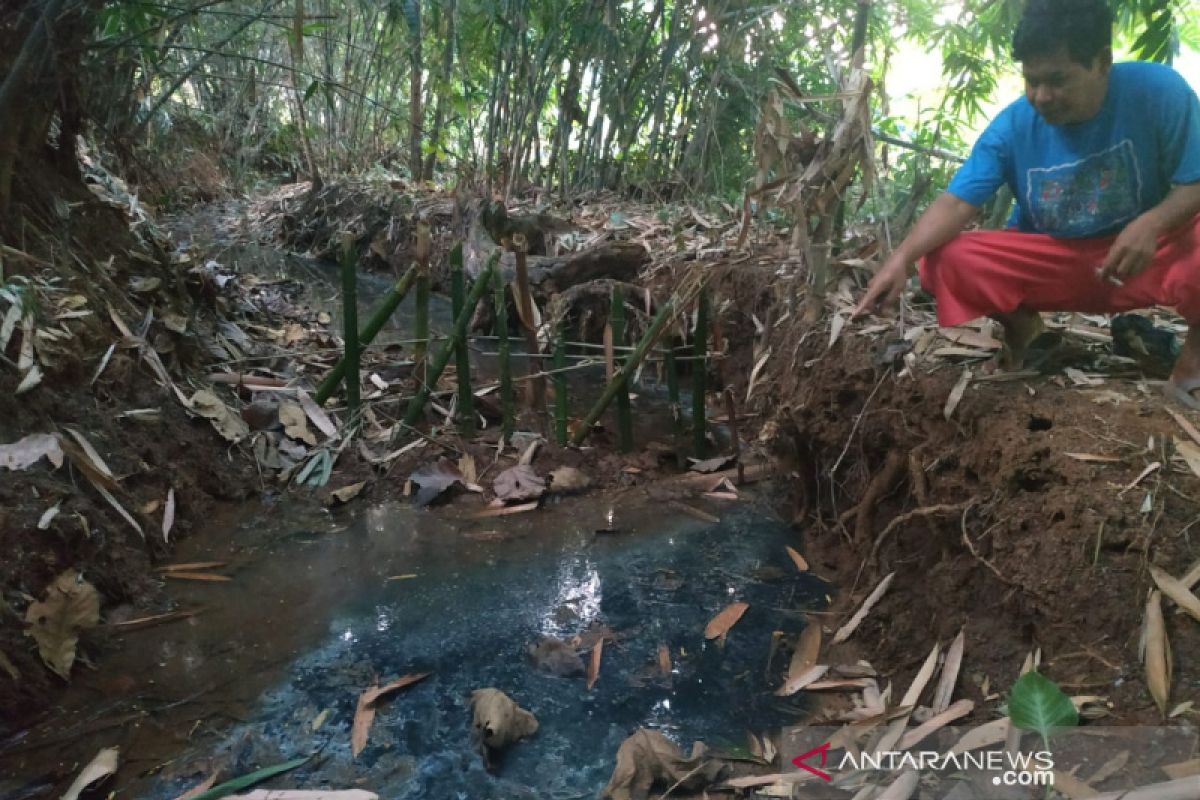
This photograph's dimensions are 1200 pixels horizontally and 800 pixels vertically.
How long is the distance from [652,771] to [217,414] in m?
2.65

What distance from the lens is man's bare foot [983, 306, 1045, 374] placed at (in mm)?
2346

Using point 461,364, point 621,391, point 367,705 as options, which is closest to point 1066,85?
point 621,391

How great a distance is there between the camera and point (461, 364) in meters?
3.75

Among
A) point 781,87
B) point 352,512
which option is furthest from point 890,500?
point 352,512

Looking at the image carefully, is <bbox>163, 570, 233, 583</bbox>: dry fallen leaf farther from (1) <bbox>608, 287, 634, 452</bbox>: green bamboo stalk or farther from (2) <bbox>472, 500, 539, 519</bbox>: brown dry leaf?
(1) <bbox>608, 287, 634, 452</bbox>: green bamboo stalk

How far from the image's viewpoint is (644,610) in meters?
2.74

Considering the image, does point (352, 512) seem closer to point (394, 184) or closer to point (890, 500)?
point (890, 500)

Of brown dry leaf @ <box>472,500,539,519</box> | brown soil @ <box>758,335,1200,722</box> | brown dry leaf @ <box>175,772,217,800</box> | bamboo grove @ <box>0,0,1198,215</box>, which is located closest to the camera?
brown soil @ <box>758,335,1200,722</box>

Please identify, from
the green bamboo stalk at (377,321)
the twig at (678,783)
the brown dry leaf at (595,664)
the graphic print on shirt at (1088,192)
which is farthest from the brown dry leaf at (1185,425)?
the green bamboo stalk at (377,321)

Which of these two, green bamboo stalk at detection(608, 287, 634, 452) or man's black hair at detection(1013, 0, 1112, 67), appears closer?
man's black hair at detection(1013, 0, 1112, 67)

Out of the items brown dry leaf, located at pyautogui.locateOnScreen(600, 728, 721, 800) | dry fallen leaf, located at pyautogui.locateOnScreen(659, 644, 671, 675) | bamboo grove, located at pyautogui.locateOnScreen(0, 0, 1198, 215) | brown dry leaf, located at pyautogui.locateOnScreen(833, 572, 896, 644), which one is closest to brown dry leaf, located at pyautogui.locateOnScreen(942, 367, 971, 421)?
brown dry leaf, located at pyautogui.locateOnScreen(833, 572, 896, 644)

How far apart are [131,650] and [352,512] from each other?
1114 millimetres

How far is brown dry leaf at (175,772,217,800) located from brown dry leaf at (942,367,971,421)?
225 centimetres

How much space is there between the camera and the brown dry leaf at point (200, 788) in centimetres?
186
